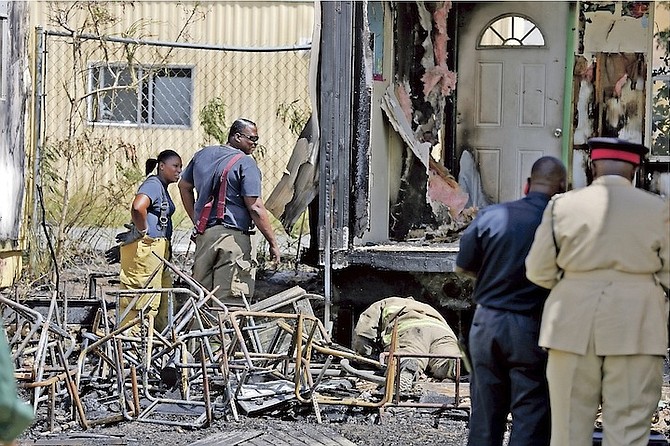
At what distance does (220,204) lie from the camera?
8531 mm

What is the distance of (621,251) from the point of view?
16.3ft

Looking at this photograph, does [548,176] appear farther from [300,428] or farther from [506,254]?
Answer: [300,428]

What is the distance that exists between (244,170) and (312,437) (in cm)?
274

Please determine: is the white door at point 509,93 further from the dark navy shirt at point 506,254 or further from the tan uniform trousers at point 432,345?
the dark navy shirt at point 506,254

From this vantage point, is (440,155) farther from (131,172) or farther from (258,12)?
(258,12)

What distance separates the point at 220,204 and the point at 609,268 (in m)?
4.14

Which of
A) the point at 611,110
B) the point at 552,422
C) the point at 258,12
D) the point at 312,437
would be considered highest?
the point at 258,12

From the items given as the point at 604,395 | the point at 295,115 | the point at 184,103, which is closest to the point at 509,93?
the point at 295,115

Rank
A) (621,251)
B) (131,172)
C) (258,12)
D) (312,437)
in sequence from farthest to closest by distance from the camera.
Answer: (258,12)
(131,172)
(312,437)
(621,251)

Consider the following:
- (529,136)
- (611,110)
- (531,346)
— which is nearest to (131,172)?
(529,136)

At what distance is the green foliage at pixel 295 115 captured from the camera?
13.5 meters

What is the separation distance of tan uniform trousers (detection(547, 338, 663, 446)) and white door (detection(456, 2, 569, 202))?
6.55 meters

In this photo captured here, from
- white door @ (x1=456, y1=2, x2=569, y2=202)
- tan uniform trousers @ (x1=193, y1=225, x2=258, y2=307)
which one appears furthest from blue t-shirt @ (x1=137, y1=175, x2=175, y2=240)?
→ white door @ (x1=456, y1=2, x2=569, y2=202)

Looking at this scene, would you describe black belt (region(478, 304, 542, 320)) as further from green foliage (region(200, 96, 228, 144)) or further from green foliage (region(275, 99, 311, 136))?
green foliage (region(200, 96, 228, 144))
